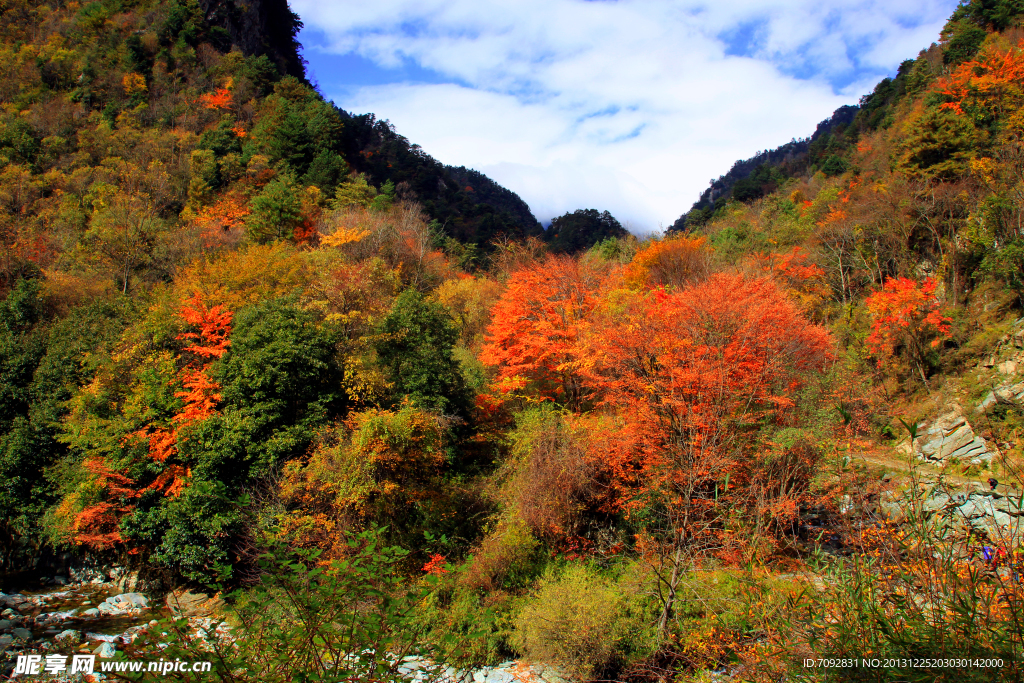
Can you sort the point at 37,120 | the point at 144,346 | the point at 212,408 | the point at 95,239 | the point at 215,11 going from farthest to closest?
the point at 215,11 < the point at 37,120 < the point at 95,239 < the point at 144,346 < the point at 212,408

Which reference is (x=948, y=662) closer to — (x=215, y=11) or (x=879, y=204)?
(x=879, y=204)

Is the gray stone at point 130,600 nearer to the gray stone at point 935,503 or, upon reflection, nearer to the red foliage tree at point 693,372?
the red foliage tree at point 693,372

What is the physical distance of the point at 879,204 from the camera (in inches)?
933

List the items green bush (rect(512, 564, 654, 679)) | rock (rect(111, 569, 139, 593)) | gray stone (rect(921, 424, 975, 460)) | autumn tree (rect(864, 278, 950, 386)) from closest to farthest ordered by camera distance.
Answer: green bush (rect(512, 564, 654, 679))
gray stone (rect(921, 424, 975, 460))
rock (rect(111, 569, 139, 593))
autumn tree (rect(864, 278, 950, 386))

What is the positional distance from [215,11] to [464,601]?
61513 millimetres

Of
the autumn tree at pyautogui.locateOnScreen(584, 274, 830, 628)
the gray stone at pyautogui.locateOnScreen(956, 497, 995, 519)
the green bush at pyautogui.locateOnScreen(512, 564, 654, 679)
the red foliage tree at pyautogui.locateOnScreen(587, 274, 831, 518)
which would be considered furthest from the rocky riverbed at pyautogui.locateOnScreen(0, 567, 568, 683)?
the gray stone at pyautogui.locateOnScreen(956, 497, 995, 519)

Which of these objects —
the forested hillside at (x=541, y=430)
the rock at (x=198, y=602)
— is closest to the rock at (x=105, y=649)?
the forested hillside at (x=541, y=430)

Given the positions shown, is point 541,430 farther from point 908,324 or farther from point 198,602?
point 908,324

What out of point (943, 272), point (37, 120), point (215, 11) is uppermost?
point (215, 11)

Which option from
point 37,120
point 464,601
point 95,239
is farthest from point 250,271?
point 37,120

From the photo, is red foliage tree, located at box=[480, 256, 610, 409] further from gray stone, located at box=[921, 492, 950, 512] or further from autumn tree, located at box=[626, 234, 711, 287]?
gray stone, located at box=[921, 492, 950, 512]

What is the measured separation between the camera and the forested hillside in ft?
22.5

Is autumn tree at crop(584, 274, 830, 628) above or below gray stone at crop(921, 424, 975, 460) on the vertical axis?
above

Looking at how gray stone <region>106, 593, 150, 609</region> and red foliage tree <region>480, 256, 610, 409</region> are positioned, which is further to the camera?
red foliage tree <region>480, 256, 610, 409</region>
